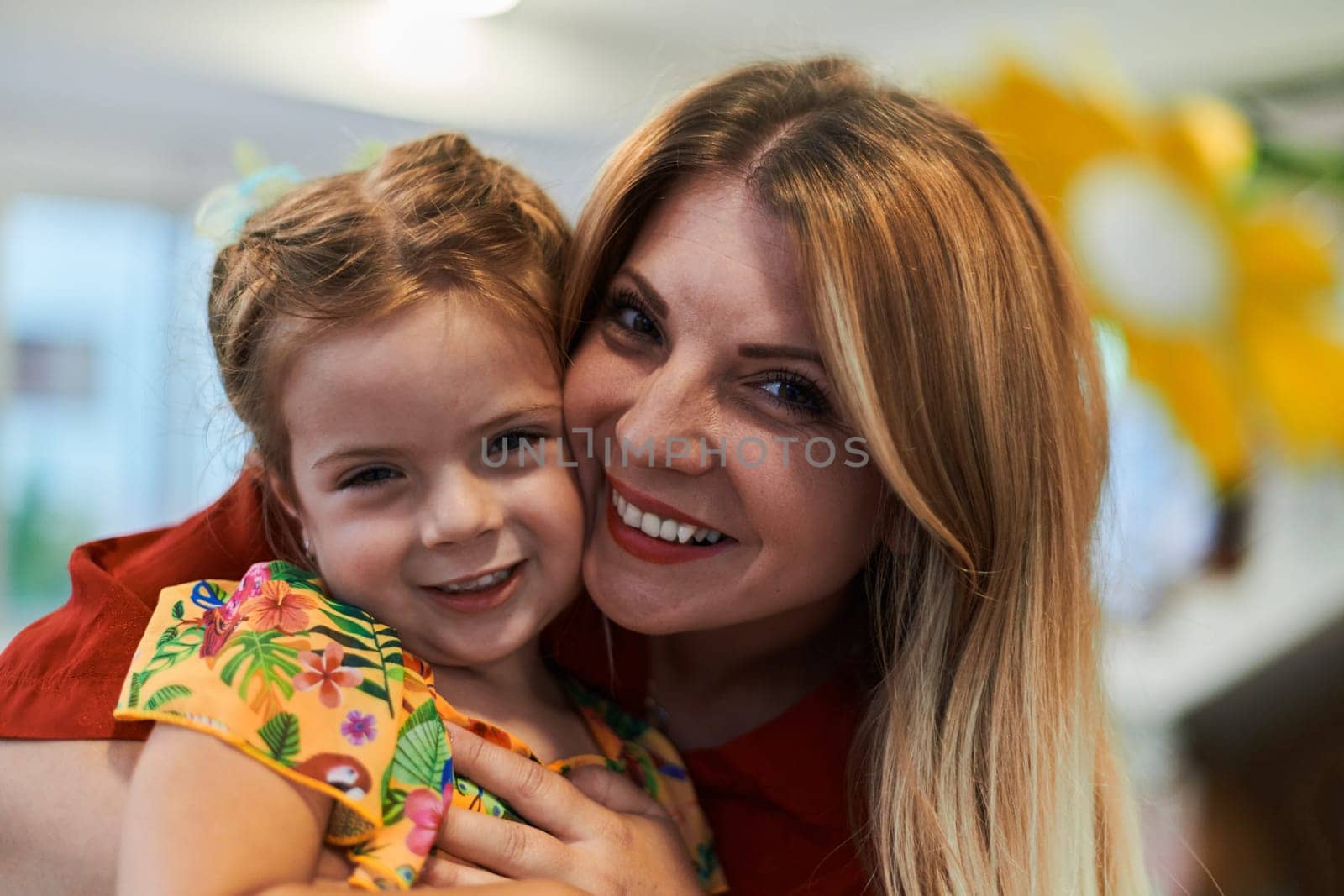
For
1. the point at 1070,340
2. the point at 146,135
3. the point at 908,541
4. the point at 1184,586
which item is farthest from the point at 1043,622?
the point at 146,135

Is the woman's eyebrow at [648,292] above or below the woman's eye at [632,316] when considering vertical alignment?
above

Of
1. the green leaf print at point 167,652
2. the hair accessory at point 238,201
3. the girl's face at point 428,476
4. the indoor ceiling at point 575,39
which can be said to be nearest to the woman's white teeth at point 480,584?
the girl's face at point 428,476

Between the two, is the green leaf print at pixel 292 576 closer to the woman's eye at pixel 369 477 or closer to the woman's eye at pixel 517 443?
the woman's eye at pixel 369 477

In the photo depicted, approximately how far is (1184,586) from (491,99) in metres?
2.54

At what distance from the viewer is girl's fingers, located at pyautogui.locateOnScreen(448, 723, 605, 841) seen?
1.14 meters

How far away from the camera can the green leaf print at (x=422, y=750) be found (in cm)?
104

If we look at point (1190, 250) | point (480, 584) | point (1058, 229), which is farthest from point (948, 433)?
point (1190, 250)

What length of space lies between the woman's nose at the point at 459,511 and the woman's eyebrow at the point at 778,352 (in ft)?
0.98

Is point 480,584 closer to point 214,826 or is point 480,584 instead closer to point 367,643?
point 367,643

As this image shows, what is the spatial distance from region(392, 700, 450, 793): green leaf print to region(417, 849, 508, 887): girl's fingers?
7 cm

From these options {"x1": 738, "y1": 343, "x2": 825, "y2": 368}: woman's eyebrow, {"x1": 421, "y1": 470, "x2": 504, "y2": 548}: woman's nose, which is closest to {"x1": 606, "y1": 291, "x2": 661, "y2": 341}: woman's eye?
{"x1": 738, "y1": 343, "x2": 825, "y2": 368}: woman's eyebrow

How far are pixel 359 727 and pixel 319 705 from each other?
0.13 ft

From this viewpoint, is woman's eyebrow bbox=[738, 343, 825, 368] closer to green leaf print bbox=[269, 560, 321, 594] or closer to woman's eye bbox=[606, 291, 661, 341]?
woman's eye bbox=[606, 291, 661, 341]

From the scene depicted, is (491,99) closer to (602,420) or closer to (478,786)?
(602,420)
